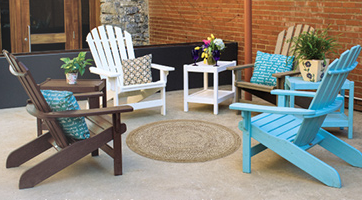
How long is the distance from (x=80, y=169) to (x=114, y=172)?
30 centimetres

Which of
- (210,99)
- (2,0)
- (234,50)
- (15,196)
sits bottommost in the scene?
(15,196)

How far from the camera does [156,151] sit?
4152 millimetres

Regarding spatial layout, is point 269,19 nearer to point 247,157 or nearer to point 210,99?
point 210,99

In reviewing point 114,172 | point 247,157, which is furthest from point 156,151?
point 247,157

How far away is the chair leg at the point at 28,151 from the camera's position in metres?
3.72

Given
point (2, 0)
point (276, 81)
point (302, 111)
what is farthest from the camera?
point (2, 0)

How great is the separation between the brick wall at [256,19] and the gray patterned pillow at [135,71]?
2.05 meters

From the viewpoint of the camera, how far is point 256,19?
269 inches

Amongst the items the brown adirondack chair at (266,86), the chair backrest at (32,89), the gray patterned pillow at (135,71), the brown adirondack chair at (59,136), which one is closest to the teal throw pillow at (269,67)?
the brown adirondack chair at (266,86)

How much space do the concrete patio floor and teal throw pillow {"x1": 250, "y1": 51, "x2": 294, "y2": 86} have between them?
120cm

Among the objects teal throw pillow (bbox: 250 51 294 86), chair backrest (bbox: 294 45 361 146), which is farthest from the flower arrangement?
chair backrest (bbox: 294 45 361 146)

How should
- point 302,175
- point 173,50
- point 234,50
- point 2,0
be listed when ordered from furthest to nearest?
point 2,0 < point 234,50 < point 173,50 < point 302,175

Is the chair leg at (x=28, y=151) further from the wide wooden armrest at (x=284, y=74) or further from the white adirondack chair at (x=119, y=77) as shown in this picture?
the wide wooden armrest at (x=284, y=74)

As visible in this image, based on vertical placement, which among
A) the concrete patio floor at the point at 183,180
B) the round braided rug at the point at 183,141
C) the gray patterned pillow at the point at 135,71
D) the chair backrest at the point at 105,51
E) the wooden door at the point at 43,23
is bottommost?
the concrete patio floor at the point at 183,180
